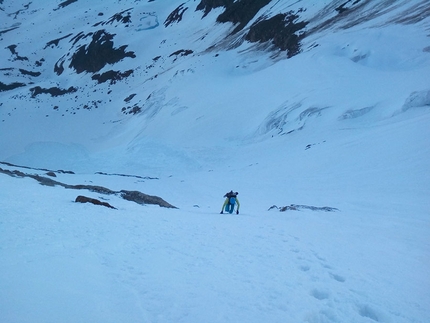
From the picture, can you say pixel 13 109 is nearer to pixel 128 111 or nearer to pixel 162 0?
pixel 128 111

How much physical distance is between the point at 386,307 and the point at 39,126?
151 ft

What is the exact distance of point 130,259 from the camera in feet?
16.5

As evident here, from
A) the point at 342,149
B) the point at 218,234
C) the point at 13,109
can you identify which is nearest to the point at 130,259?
the point at 218,234

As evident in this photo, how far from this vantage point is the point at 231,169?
2048cm

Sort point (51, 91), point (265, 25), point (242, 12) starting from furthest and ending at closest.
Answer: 1. point (51, 91)
2. point (242, 12)
3. point (265, 25)

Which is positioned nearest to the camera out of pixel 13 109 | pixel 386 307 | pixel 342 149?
pixel 386 307

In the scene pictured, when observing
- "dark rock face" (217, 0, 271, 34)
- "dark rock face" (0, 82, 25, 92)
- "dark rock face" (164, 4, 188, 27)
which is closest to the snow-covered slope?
"dark rock face" (0, 82, 25, 92)

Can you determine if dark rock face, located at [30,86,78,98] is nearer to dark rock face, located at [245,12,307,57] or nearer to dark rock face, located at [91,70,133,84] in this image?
dark rock face, located at [91,70,133,84]

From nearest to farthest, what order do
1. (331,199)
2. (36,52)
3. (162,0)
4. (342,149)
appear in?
1. (331,199)
2. (342,149)
3. (36,52)
4. (162,0)

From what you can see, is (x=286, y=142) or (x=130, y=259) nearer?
(x=130, y=259)

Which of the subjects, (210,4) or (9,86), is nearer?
(9,86)

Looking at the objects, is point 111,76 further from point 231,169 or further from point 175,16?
point 231,169

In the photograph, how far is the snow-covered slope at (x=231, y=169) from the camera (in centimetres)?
412

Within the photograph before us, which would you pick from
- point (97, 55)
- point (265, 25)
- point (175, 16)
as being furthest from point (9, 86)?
point (265, 25)
